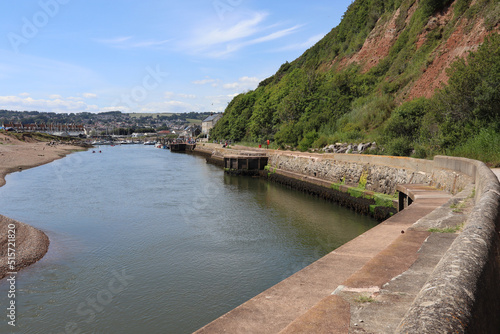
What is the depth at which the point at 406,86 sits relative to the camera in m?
30.4

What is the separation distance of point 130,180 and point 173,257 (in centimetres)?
2386

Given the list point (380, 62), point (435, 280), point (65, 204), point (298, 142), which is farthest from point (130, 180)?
point (435, 280)

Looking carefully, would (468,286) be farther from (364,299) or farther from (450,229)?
(450,229)

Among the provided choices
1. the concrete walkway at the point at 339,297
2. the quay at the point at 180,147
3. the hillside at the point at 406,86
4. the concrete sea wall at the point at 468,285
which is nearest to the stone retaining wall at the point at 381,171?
the hillside at the point at 406,86

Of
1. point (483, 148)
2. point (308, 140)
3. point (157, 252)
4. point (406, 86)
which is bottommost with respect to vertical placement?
point (157, 252)

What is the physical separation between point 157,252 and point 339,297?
33.9 feet

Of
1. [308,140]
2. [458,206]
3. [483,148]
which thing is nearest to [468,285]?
[458,206]

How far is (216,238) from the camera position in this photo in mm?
15312

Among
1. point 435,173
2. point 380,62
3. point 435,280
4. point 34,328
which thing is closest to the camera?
point 435,280

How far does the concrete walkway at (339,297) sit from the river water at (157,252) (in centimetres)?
381

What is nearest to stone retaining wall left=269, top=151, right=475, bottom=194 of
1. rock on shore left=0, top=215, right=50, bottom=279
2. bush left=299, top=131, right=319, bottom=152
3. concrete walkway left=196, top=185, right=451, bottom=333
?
bush left=299, top=131, right=319, bottom=152

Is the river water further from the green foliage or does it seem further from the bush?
the bush

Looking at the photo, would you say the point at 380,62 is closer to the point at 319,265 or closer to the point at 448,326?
the point at 319,265

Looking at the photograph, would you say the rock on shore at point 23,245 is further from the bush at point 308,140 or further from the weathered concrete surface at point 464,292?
the bush at point 308,140
